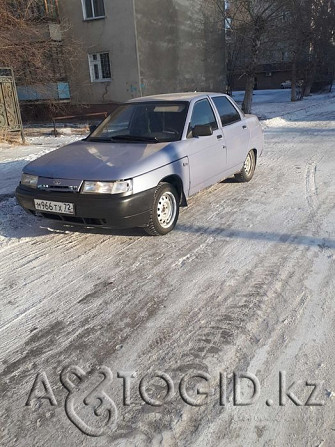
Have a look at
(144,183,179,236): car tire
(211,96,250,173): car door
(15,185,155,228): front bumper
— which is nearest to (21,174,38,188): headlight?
(15,185,155,228): front bumper

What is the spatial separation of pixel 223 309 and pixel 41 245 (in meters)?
2.46

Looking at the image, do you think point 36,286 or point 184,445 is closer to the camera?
point 184,445

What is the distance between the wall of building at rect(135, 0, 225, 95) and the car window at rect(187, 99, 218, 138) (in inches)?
580

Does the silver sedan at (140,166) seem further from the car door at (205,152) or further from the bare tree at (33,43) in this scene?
the bare tree at (33,43)

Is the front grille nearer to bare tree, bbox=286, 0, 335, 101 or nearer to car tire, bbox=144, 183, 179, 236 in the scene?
car tire, bbox=144, 183, 179, 236

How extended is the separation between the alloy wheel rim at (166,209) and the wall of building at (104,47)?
1597 cm

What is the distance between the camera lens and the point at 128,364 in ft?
8.74

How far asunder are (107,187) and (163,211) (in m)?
0.87

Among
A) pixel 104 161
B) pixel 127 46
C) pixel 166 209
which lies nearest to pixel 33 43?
pixel 127 46

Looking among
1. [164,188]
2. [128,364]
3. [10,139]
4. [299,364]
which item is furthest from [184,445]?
[10,139]

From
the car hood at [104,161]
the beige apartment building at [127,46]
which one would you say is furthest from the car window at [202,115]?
the beige apartment building at [127,46]

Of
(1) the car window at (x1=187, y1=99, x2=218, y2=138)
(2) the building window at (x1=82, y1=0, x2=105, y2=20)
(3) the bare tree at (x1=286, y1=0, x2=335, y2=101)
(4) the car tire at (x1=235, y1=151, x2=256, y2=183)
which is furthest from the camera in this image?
(3) the bare tree at (x1=286, y1=0, x2=335, y2=101)

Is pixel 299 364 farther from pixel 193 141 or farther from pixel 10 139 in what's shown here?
pixel 10 139

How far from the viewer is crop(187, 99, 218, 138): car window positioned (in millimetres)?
5316
